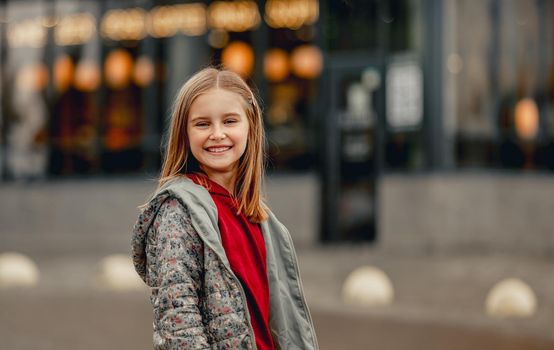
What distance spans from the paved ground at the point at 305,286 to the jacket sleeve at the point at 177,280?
15.7 ft

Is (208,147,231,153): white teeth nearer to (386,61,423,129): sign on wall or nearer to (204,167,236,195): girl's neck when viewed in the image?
(204,167,236,195): girl's neck

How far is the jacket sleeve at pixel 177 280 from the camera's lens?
2.53 meters

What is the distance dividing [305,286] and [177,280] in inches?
Result: 344

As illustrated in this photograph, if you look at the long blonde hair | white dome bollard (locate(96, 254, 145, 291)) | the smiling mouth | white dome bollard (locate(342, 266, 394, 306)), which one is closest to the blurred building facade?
white dome bollard (locate(96, 254, 145, 291))

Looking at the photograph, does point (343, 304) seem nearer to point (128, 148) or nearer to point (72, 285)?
point (72, 285)

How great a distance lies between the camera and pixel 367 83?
1583 centimetres

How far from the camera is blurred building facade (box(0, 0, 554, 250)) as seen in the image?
50.9 feet

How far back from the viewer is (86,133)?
752 inches

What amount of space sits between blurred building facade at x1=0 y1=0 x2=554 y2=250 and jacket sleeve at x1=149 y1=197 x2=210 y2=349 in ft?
42.2

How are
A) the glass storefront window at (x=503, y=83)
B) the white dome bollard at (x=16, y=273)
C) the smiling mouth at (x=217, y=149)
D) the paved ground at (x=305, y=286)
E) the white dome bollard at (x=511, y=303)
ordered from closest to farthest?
the smiling mouth at (x=217, y=149) < the paved ground at (x=305, y=286) < the white dome bollard at (x=511, y=303) < the white dome bollard at (x=16, y=273) < the glass storefront window at (x=503, y=83)

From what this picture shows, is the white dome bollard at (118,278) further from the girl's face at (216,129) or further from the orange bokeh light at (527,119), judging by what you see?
the girl's face at (216,129)

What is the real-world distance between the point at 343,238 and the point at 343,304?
611cm

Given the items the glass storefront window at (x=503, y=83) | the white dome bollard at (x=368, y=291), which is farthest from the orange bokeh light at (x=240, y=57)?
the white dome bollard at (x=368, y=291)

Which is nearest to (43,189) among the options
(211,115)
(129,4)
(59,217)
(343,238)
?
(59,217)
